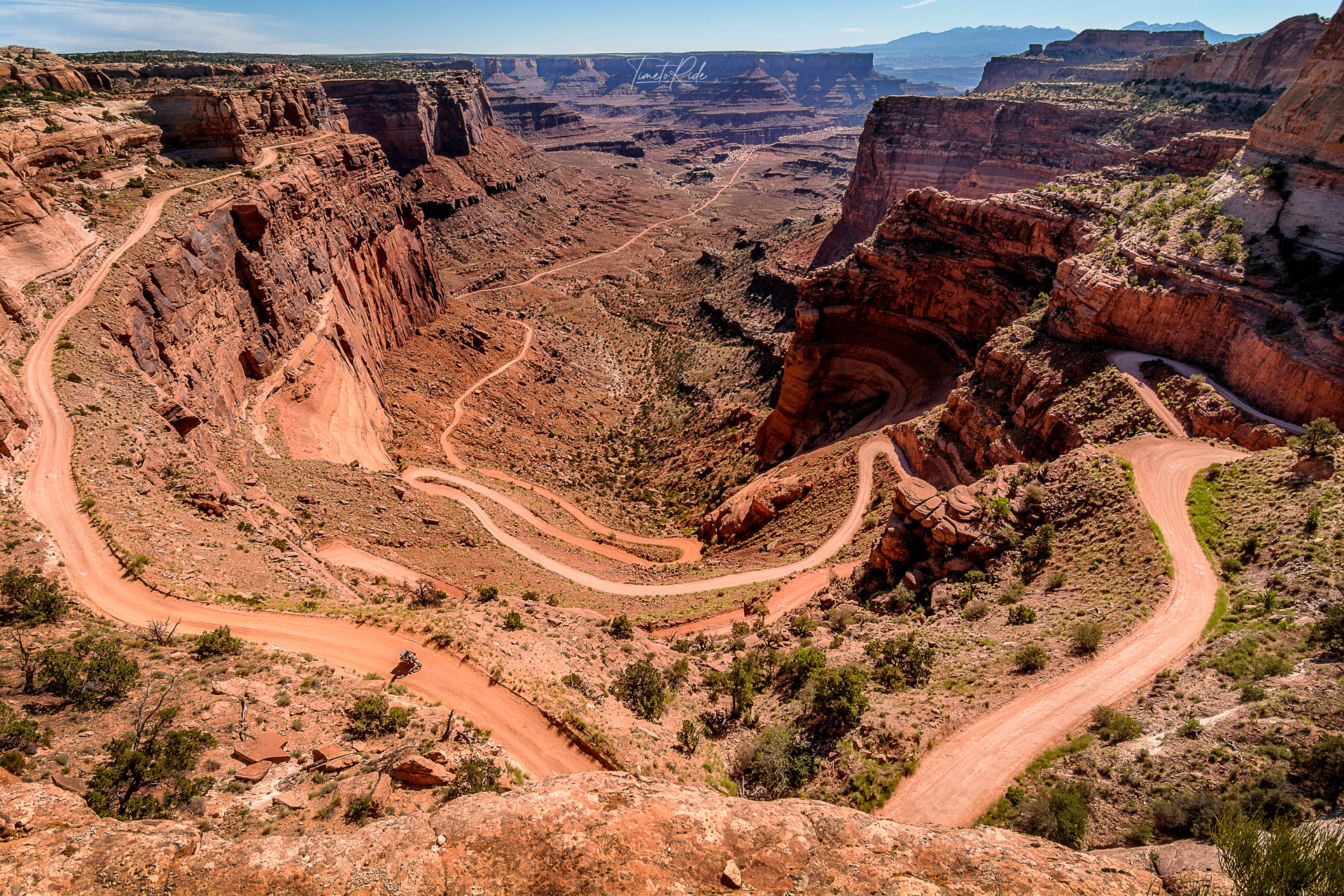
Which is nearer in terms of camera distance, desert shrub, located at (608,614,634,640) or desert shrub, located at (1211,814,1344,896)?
desert shrub, located at (1211,814,1344,896)

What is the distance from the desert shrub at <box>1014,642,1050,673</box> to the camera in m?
19.2

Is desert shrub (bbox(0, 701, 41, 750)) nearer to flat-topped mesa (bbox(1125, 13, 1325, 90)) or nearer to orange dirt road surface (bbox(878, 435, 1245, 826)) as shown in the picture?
orange dirt road surface (bbox(878, 435, 1245, 826))

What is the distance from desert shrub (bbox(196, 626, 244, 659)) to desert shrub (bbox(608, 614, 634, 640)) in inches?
524

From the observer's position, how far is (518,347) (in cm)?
7419

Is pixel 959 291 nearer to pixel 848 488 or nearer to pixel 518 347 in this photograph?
pixel 848 488

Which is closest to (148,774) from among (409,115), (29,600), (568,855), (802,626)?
(29,600)

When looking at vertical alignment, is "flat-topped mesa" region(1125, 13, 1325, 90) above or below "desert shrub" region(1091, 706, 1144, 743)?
above

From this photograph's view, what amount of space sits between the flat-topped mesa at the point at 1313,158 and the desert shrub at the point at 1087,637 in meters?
25.7

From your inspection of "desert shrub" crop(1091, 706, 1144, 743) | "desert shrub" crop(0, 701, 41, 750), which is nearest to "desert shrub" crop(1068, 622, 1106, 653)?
"desert shrub" crop(1091, 706, 1144, 743)

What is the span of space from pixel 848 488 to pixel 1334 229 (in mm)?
26704

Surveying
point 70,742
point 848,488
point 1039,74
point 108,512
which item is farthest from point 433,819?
point 1039,74

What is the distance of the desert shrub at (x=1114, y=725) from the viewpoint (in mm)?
15781

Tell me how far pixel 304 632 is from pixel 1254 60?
123850 millimetres

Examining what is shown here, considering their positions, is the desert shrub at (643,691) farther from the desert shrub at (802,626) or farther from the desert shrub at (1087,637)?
the desert shrub at (1087,637)
